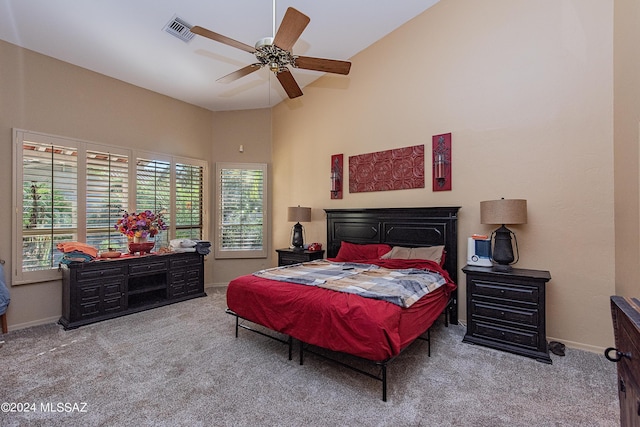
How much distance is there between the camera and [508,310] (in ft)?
9.45

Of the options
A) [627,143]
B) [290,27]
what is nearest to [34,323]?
[290,27]

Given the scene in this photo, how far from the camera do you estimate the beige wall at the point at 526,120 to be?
9.40 feet

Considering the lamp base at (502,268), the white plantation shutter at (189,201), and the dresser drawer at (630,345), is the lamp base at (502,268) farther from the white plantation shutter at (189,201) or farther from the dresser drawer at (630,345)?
the white plantation shutter at (189,201)

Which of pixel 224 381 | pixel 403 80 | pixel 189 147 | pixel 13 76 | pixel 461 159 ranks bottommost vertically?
pixel 224 381

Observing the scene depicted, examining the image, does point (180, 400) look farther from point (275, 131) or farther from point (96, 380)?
point (275, 131)

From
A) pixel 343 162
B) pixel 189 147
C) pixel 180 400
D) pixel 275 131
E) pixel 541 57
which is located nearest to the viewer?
pixel 180 400

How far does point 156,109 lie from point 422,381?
17.1ft

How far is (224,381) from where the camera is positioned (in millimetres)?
2385

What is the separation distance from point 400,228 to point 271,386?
2509 millimetres

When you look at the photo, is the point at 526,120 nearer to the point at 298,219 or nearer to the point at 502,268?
the point at 502,268

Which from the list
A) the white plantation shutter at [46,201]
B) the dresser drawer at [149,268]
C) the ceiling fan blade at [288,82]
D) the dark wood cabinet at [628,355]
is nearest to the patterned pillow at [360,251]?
the ceiling fan blade at [288,82]

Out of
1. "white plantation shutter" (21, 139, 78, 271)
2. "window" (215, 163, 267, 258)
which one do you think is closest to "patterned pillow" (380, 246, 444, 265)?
"window" (215, 163, 267, 258)

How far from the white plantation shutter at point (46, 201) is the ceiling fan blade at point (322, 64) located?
128 inches

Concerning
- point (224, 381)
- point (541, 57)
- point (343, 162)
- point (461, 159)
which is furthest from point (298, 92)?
point (224, 381)
